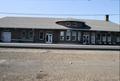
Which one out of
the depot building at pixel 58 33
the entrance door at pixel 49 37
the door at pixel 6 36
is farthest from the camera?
the entrance door at pixel 49 37

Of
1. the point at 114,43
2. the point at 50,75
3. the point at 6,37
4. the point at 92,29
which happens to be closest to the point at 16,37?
the point at 6,37

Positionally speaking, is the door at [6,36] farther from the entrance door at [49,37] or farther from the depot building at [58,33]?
the entrance door at [49,37]

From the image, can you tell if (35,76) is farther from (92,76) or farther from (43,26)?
(43,26)

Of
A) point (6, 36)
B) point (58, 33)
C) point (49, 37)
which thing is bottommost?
point (49, 37)

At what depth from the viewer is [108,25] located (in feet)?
181

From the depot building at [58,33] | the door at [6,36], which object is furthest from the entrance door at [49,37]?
the door at [6,36]

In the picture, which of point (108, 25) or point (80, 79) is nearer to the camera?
point (80, 79)

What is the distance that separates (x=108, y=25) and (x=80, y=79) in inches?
1776

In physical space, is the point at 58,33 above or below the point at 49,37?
above

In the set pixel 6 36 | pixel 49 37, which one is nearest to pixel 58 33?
pixel 49 37

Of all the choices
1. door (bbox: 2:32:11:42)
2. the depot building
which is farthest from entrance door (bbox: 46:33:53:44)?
door (bbox: 2:32:11:42)

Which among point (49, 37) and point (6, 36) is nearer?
point (6, 36)

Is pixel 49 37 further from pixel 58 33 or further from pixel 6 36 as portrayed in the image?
pixel 6 36

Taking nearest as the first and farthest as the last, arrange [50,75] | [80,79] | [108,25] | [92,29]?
[80,79]
[50,75]
[92,29]
[108,25]
